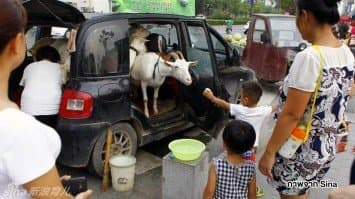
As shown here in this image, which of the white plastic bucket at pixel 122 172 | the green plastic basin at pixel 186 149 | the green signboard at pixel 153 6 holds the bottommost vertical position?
the white plastic bucket at pixel 122 172

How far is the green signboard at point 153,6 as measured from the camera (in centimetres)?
983

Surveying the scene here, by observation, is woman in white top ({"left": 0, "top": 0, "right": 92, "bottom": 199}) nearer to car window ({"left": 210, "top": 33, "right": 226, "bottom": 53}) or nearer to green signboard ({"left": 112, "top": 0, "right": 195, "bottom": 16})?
car window ({"left": 210, "top": 33, "right": 226, "bottom": 53})

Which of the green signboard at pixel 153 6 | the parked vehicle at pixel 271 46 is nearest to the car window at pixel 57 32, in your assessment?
the green signboard at pixel 153 6

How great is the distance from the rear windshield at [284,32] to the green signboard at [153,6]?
3054 millimetres

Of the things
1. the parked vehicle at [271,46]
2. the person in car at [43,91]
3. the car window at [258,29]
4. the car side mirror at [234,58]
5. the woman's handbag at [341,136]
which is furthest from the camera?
the car window at [258,29]

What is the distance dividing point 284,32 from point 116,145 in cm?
645

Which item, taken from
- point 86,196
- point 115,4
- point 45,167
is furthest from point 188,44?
point 115,4

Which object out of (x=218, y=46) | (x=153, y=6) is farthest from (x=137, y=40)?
(x=153, y=6)

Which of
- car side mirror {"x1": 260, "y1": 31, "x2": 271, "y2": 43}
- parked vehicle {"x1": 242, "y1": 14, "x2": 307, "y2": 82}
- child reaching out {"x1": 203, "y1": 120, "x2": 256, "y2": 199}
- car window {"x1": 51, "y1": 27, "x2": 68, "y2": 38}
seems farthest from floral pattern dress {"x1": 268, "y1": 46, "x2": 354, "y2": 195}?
car side mirror {"x1": 260, "y1": 31, "x2": 271, "y2": 43}

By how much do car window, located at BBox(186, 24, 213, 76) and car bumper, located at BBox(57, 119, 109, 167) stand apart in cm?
178

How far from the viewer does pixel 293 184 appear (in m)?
2.13

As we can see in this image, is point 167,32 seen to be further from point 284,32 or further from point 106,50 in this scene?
point 284,32

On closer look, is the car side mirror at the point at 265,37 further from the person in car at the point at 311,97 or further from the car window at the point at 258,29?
the person in car at the point at 311,97

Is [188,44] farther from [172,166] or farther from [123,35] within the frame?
[172,166]
